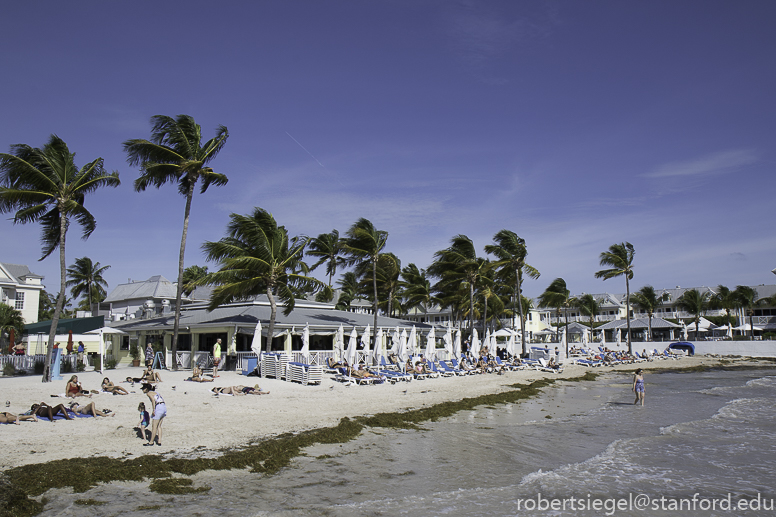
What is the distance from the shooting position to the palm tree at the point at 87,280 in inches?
2398

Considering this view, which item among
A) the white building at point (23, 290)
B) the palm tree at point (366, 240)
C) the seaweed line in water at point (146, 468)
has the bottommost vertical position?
the seaweed line in water at point (146, 468)

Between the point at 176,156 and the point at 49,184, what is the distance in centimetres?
626

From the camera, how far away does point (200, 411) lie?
42.7 feet

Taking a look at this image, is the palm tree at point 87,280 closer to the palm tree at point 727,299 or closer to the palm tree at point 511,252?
the palm tree at point 511,252

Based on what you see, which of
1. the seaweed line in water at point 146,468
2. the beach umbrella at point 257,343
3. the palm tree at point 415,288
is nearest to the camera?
the seaweed line in water at point 146,468

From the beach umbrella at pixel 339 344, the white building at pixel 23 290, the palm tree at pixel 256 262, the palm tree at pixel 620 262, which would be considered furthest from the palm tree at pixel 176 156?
the palm tree at pixel 620 262

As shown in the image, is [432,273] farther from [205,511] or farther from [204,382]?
[205,511]

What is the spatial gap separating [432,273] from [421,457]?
29531mm

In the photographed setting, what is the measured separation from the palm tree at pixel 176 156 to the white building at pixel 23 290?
67.1 ft

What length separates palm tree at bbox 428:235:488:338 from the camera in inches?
1435

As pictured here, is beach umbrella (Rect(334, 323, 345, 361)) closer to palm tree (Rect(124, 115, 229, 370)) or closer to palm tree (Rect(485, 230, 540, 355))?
palm tree (Rect(124, 115, 229, 370))

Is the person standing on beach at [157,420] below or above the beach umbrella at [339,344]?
below

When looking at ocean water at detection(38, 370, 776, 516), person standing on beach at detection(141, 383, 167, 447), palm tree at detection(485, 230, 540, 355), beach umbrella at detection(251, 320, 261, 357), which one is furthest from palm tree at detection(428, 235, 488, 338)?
person standing on beach at detection(141, 383, 167, 447)

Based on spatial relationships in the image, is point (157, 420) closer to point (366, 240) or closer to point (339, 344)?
point (339, 344)
